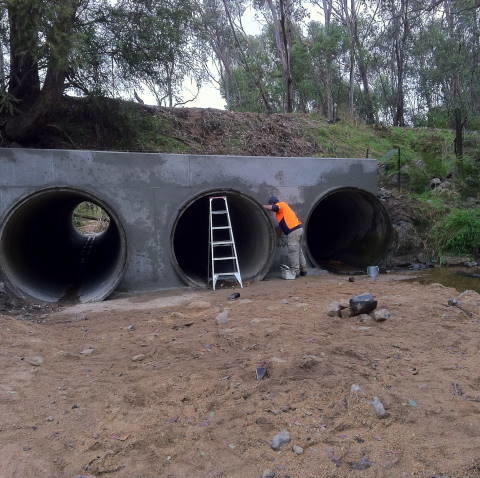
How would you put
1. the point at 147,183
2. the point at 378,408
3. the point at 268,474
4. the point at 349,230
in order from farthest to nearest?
the point at 349,230
the point at 147,183
the point at 378,408
the point at 268,474

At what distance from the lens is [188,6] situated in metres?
9.30

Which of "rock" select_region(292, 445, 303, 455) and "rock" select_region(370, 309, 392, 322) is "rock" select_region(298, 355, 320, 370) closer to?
"rock" select_region(292, 445, 303, 455)

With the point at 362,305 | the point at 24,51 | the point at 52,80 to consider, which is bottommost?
the point at 362,305

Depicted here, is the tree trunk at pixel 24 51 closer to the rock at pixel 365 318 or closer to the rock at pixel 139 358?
the rock at pixel 139 358

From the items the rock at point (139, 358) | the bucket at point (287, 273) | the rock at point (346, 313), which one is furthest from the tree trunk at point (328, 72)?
the rock at point (139, 358)

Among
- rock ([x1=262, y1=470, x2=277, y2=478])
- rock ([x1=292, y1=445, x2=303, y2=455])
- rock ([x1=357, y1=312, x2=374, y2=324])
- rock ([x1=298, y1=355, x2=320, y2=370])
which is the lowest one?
rock ([x1=262, y1=470, x2=277, y2=478])

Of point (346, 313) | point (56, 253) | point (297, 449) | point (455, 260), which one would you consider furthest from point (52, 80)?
point (455, 260)

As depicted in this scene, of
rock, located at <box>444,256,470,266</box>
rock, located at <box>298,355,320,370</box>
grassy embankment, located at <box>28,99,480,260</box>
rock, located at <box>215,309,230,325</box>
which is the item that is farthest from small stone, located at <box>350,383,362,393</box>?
grassy embankment, located at <box>28,99,480,260</box>

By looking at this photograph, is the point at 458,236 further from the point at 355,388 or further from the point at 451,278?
the point at 355,388

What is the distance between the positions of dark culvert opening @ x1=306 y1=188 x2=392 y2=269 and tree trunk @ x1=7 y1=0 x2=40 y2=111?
548 cm

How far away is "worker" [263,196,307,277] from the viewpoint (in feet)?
26.3

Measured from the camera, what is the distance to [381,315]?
4.82 m

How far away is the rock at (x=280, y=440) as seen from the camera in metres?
2.63

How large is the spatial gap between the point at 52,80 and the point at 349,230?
6.70 metres
